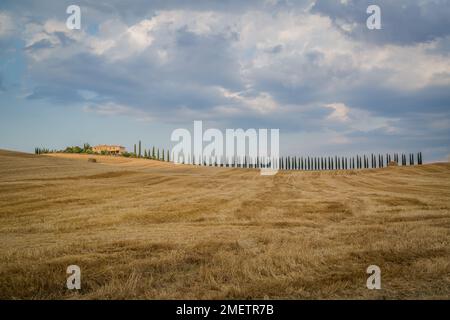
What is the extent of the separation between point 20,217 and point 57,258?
35.6 ft

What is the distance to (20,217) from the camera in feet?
61.8

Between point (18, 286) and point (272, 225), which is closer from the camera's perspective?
point (18, 286)

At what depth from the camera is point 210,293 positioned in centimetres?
734

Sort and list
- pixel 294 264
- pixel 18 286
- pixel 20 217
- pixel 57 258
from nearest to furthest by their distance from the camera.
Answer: pixel 18 286 < pixel 294 264 < pixel 57 258 < pixel 20 217

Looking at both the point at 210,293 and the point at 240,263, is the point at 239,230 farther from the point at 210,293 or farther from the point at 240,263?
the point at 210,293

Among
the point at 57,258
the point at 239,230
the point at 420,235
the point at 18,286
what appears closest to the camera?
the point at 18,286

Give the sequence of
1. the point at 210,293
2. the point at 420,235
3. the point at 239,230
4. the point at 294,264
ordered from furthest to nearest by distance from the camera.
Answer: the point at 239,230, the point at 420,235, the point at 294,264, the point at 210,293

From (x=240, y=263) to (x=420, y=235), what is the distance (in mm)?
7523

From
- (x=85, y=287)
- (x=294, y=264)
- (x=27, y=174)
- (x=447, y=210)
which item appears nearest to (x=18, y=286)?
(x=85, y=287)

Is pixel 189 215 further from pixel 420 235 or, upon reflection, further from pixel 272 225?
pixel 420 235
